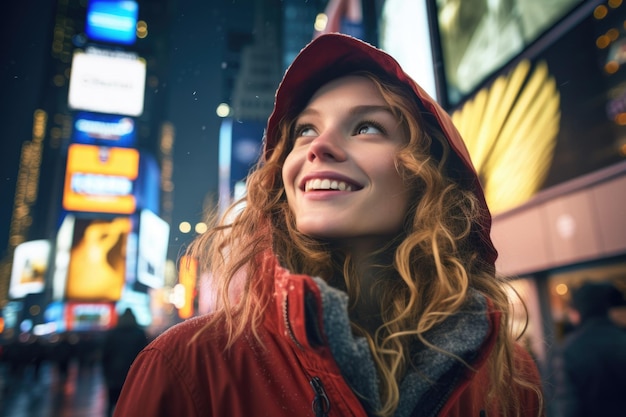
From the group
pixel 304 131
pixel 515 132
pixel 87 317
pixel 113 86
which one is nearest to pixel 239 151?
pixel 515 132

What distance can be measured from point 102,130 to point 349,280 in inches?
1570

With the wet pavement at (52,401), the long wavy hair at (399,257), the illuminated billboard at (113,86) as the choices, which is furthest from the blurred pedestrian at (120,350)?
the illuminated billboard at (113,86)

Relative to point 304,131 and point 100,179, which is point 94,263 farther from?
point 304,131

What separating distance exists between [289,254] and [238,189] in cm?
57

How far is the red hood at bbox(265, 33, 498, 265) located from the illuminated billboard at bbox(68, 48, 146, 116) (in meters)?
26.2

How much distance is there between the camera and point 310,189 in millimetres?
1372

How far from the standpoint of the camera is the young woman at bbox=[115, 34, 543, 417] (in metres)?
1.04

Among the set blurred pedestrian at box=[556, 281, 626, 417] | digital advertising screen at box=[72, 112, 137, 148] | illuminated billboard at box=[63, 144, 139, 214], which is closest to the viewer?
blurred pedestrian at box=[556, 281, 626, 417]

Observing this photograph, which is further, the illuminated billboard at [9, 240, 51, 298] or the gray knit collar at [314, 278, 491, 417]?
the illuminated billboard at [9, 240, 51, 298]

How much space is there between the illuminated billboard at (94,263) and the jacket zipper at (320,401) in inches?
1398

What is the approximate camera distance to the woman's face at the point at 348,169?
4.35 ft

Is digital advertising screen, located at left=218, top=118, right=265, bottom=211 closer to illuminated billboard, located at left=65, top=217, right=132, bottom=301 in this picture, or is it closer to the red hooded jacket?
the red hooded jacket

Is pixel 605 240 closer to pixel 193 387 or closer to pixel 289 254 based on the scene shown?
pixel 289 254

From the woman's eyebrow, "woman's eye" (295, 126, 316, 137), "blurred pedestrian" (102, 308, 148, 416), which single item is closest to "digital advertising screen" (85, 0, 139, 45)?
"blurred pedestrian" (102, 308, 148, 416)
